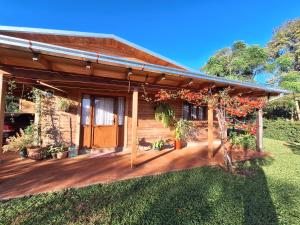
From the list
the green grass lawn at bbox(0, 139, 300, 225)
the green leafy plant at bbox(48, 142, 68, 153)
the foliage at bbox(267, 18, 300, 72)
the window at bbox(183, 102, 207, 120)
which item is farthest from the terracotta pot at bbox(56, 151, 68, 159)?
the foliage at bbox(267, 18, 300, 72)

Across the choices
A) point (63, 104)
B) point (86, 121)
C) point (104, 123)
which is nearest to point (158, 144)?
point (104, 123)

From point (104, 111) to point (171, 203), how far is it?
4.64 m

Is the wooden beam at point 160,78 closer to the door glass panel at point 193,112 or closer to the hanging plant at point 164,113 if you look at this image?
the hanging plant at point 164,113

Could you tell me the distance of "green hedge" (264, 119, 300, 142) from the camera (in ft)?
36.8

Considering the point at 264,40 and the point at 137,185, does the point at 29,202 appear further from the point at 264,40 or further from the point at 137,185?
the point at 264,40

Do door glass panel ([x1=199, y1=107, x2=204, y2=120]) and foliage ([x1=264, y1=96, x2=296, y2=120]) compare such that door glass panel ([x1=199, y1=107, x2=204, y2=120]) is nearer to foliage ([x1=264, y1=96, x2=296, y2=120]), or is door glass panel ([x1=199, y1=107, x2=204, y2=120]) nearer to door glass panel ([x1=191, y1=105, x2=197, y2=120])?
door glass panel ([x1=191, y1=105, x2=197, y2=120])

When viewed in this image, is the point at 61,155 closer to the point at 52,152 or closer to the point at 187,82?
the point at 52,152

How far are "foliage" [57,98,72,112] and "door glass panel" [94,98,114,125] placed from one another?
38.6 inches

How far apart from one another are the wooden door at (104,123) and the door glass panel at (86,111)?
182mm

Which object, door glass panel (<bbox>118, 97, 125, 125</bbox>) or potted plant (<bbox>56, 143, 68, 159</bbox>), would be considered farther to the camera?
door glass panel (<bbox>118, 97, 125, 125</bbox>)

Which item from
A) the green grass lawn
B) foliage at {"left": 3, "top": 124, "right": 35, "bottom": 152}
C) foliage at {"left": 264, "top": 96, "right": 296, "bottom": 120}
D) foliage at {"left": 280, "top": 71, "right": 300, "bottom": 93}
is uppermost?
foliage at {"left": 280, "top": 71, "right": 300, "bottom": 93}

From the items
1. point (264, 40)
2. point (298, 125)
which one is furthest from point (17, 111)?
point (264, 40)

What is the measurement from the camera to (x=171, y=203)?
11.0 ft

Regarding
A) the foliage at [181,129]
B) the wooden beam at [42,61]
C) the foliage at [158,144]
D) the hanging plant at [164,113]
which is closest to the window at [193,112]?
the foliage at [181,129]
